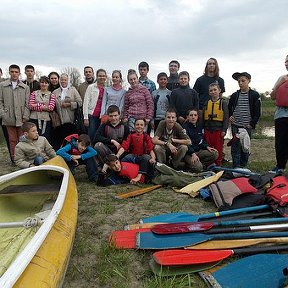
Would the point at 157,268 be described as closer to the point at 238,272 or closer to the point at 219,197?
the point at 238,272

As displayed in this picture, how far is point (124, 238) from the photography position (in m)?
3.21

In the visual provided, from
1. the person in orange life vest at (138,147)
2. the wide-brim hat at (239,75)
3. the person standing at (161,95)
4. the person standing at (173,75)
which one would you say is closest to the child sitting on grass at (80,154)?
the person in orange life vest at (138,147)

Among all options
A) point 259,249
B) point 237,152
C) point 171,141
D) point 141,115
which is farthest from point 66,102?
point 259,249

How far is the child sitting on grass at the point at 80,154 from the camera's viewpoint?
5187 mm

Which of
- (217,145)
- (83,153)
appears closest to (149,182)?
(83,153)

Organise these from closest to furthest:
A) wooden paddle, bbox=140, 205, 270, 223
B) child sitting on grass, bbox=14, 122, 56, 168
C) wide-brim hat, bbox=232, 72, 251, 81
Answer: wooden paddle, bbox=140, 205, 270, 223 < child sitting on grass, bbox=14, 122, 56, 168 < wide-brim hat, bbox=232, 72, 251, 81

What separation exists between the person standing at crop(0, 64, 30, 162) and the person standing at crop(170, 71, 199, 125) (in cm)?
285

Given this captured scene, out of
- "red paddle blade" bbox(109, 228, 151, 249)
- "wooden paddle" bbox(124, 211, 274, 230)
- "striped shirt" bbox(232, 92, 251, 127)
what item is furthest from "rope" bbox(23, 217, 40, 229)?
"striped shirt" bbox(232, 92, 251, 127)

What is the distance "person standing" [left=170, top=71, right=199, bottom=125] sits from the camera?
6066mm

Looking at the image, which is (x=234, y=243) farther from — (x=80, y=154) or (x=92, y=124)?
(x=92, y=124)

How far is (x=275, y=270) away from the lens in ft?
8.56

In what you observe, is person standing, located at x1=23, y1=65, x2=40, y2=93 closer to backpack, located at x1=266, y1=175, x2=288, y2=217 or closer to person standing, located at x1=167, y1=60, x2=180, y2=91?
person standing, located at x1=167, y1=60, x2=180, y2=91

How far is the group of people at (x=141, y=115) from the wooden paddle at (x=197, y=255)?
2544mm

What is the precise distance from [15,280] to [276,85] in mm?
5064
